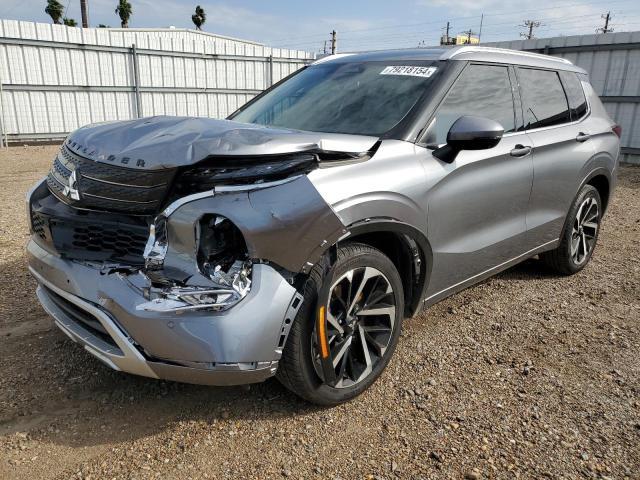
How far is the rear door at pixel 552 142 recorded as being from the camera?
151 inches

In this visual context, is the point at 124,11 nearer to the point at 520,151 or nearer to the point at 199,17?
the point at 199,17

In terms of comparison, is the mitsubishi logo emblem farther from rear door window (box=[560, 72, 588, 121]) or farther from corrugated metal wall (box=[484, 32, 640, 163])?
corrugated metal wall (box=[484, 32, 640, 163])

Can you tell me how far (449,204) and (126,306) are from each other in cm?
186

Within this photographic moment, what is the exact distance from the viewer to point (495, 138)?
2.89 m

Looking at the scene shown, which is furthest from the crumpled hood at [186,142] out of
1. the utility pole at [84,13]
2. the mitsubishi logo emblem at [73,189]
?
the utility pole at [84,13]

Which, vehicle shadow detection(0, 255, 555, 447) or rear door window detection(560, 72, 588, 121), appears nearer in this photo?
vehicle shadow detection(0, 255, 555, 447)

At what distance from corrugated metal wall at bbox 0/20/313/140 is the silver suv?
40.5 feet

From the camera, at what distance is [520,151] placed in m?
3.59

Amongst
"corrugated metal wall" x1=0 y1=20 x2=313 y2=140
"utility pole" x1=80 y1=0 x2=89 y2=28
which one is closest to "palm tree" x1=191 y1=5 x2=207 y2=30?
Result: "utility pole" x1=80 y1=0 x2=89 y2=28

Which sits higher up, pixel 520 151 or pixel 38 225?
pixel 520 151

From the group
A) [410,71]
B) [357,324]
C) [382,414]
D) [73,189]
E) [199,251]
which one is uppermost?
[410,71]

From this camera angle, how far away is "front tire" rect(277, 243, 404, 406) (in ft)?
7.70

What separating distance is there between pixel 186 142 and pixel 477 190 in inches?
72.5

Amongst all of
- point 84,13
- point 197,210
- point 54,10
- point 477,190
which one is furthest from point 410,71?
point 54,10
